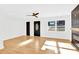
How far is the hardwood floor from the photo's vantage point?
5.09 feet

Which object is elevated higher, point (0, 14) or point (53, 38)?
point (0, 14)

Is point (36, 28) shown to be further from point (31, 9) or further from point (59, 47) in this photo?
point (59, 47)

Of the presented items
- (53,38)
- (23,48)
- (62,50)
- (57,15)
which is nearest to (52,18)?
(57,15)

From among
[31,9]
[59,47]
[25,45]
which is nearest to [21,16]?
[31,9]

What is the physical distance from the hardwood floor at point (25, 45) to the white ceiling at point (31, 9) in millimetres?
280

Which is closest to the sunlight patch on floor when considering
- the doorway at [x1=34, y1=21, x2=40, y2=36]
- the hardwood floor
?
the hardwood floor

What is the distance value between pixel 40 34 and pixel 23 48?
27cm

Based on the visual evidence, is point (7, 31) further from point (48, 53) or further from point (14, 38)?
point (48, 53)

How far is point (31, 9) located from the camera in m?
1.64

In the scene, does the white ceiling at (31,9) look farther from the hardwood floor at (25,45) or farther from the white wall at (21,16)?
the hardwood floor at (25,45)

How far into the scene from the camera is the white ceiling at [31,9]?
162 centimetres

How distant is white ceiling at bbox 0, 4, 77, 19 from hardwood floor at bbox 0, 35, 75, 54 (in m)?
0.28

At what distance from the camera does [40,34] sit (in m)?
1.66

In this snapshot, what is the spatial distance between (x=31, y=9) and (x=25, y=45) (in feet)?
1.44
